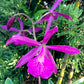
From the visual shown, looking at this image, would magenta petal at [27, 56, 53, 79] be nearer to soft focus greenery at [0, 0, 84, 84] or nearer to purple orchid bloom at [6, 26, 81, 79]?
purple orchid bloom at [6, 26, 81, 79]

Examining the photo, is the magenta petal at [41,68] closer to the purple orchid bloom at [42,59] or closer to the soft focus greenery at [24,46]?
the purple orchid bloom at [42,59]

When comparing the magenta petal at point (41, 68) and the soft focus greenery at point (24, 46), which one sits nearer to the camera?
the magenta petal at point (41, 68)

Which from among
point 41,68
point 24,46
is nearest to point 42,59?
point 41,68

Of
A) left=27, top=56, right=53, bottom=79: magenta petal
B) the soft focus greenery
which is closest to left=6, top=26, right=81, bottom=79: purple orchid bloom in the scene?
left=27, top=56, right=53, bottom=79: magenta petal

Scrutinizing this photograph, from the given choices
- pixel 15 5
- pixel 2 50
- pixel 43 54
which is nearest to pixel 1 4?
pixel 15 5

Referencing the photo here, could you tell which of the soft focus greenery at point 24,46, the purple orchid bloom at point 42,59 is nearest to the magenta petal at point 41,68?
the purple orchid bloom at point 42,59

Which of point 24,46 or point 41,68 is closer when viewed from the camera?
point 41,68

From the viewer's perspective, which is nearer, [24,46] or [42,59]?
[42,59]

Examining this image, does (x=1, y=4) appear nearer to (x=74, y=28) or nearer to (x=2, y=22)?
(x=2, y=22)

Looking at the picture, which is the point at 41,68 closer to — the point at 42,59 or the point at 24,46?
the point at 42,59
